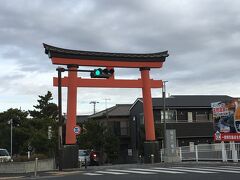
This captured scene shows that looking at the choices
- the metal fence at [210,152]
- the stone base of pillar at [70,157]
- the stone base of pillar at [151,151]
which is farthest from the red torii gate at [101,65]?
the metal fence at [210,152]

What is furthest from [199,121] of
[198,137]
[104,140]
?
[104,140]

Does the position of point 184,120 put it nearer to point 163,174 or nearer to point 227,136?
point 227,136

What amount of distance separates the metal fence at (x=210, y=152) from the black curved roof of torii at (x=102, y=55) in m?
7.55

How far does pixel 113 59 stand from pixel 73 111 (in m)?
5.14

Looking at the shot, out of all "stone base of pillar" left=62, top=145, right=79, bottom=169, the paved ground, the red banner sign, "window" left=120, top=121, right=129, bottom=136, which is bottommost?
the paved ground

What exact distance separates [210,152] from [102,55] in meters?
10.5

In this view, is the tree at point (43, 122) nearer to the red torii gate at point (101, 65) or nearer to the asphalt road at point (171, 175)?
the red torii gate at point (101, 65)

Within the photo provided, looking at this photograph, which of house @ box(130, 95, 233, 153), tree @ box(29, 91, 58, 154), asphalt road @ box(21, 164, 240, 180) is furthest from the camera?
house @ box(130, 95, 233, 153)

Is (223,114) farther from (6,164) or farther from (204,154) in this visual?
(6,164)

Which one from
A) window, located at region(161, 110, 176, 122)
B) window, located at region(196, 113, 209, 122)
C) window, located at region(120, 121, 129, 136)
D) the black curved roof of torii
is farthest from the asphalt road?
window, located at region(120, 121, 129, 136)

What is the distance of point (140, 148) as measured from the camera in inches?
2176

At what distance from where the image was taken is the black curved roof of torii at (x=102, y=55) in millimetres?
31234

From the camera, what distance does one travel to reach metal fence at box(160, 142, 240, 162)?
85.6 feet

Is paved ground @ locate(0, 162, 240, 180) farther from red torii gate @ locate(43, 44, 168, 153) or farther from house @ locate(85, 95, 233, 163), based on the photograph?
house @ locate(85, 95, 233, 163)
